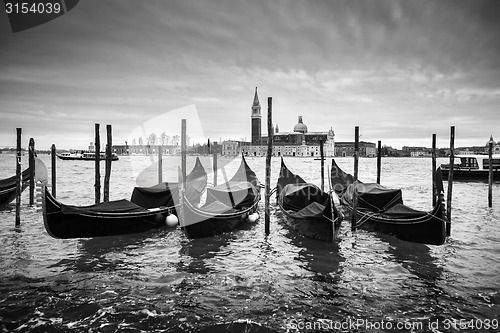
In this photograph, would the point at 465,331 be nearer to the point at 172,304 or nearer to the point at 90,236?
the point at 172,304

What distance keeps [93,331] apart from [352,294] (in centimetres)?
330

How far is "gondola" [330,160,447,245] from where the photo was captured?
247 inches

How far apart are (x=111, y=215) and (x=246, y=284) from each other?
3.60 metres

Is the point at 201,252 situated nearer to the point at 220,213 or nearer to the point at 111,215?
the point at 220,213

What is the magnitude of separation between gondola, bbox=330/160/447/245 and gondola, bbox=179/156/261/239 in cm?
294

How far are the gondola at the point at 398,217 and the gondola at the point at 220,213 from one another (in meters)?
2.94

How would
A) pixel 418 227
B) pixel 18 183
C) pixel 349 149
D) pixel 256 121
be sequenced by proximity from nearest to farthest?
pixel 418 227
pixel 18 183
pixel 256 121
pixel 349 149

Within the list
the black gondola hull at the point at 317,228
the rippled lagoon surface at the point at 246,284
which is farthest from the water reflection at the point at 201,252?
the black gondola hull at the point at 317,228

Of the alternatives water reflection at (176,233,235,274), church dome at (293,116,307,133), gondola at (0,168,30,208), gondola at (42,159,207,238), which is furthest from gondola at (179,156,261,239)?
church dome at (293,116,307,133)

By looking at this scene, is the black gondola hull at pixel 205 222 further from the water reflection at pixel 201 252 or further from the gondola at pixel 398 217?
the gondola at pixel 398 217

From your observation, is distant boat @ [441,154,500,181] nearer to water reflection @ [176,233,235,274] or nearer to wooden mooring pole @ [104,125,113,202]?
water reflection @ [176,233,235,274]

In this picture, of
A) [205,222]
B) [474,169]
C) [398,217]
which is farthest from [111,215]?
[474,169]

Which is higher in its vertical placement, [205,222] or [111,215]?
[111,215]

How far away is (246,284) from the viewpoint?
16.2 ft
